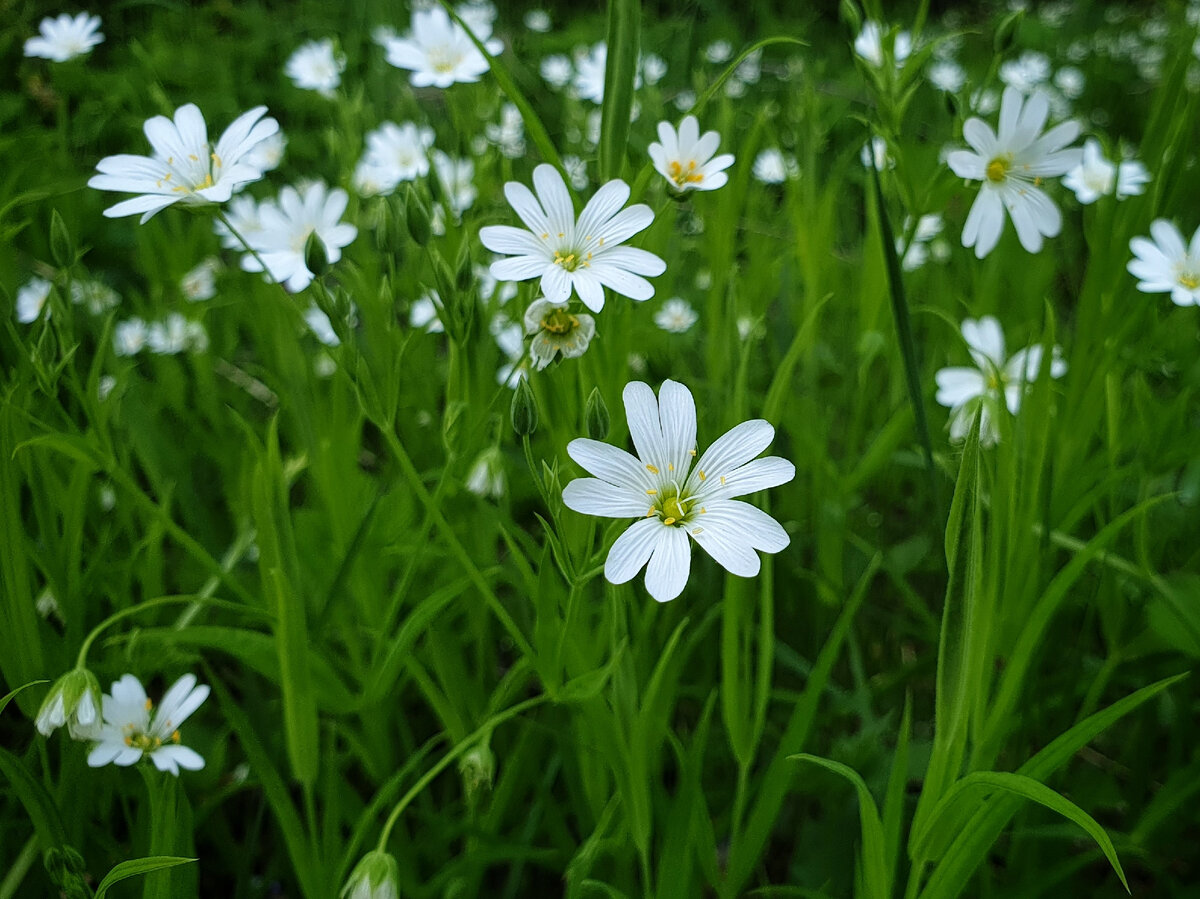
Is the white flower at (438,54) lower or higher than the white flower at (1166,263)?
higher

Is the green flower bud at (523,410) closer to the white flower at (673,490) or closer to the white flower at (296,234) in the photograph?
the white flower at (673,490)

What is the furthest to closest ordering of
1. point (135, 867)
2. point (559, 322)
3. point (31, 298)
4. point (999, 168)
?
point (31, 298)
point (999, 168)
point (559, 322)
point (135, 867)

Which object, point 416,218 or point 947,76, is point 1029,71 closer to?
point 947,76

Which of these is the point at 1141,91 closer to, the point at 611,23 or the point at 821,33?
the point at 821,33

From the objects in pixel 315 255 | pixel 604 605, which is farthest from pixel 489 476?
pixel 315 255

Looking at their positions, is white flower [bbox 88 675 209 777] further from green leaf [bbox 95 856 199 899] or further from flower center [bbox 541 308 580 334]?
Result: flower center [bbox 541 308 580 334]

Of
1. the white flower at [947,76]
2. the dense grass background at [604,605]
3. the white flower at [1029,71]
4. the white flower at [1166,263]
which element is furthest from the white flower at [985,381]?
the white flower at [947,76]
